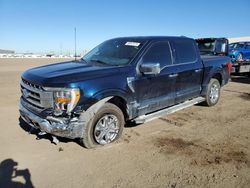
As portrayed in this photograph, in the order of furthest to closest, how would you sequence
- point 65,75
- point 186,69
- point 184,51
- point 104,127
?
point 184,51
point 186,69
point 104,127
point 65,75

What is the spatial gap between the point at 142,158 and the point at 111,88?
1295 millimetres

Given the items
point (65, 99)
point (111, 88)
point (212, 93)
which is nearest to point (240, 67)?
point (212, 93)

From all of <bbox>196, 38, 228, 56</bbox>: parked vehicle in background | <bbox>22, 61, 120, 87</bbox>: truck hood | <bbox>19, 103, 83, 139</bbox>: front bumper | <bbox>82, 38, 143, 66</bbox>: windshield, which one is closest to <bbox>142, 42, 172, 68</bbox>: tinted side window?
<bbox>82, 38, 143, 66</bbox>: windshield

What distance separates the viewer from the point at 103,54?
518 centimetres

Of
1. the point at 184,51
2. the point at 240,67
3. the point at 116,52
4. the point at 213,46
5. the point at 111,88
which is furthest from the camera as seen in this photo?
the point at 240,67

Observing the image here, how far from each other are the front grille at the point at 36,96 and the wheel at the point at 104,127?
0.75 meters

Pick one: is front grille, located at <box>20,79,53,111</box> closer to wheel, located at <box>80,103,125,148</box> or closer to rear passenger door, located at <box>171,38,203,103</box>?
wheel, located at <box>80,103,125,148</box>

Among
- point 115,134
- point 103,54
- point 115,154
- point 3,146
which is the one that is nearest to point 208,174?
point 115,154

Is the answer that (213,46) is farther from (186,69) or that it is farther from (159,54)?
(159,54)

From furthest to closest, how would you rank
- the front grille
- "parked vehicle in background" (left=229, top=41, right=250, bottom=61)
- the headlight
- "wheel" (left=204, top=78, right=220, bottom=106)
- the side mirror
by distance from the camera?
"parked vehicle in background" (left=229, top=41, right=250, bottom=61) → "wheel" (left=204, top=78, right=220, bottom=106) → the side mirror → the front grille → the headlight

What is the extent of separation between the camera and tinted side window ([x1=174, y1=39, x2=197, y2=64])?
219 inches

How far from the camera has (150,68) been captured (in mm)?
4270

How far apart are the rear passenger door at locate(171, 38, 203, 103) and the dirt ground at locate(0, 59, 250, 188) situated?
0.78m

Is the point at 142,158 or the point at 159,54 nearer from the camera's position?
the point at 142,158
